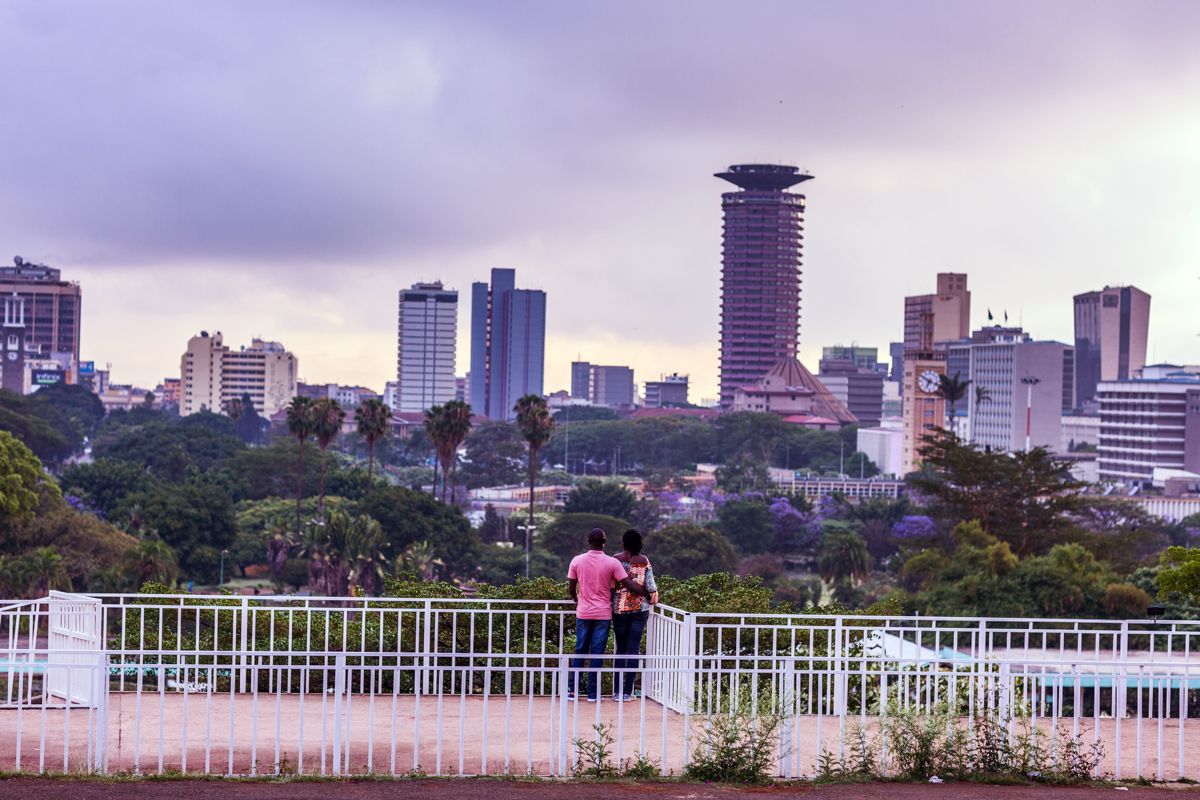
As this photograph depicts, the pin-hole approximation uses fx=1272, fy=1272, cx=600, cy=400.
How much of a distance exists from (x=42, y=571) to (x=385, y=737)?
37.1m

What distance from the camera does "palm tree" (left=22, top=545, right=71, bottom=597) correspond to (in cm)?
4197

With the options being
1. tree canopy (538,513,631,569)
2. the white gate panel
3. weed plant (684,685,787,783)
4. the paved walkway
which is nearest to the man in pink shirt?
the paved walkway

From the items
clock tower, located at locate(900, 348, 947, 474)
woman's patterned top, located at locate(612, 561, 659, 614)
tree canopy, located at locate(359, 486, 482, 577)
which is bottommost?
tree canopy, located at locate(359, 486, 482, 577)

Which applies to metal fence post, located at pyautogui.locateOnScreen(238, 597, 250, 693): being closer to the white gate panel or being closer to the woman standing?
the white gate panel

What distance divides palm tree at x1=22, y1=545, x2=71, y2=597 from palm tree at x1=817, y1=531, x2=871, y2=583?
4453cm

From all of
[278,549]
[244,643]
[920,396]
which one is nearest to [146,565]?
[278,549]

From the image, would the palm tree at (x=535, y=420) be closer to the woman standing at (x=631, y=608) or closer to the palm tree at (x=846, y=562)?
the palm tree at (x=846, y=562)

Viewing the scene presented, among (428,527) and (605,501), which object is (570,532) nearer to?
(428,527)

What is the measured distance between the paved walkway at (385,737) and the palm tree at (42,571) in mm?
34862

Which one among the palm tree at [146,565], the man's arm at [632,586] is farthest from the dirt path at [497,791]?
the palm tree at [146,565]

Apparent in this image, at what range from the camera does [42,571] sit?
41.9 meters

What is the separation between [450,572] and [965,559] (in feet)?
101

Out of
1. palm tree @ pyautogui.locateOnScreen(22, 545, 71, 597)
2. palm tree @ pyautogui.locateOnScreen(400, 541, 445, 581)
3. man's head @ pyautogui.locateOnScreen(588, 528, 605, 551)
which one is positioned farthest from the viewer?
palm tree @ pyautogui.locateOnScreen(400, 541, 445, 581)

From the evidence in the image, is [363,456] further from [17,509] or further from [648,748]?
[648,748]
